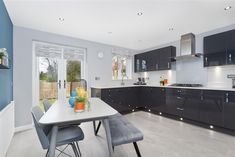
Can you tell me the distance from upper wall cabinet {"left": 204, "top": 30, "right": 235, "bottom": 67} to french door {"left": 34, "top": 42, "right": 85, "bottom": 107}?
12.1 feet

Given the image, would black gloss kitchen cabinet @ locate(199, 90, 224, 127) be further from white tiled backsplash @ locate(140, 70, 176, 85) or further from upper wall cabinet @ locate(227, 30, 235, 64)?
white tiled backsplash @ locate(140, 70, 176, 85)

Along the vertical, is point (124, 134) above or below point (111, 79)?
below

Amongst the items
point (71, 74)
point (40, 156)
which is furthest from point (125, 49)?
point (40, 156)

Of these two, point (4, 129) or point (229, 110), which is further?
point (229, 110)

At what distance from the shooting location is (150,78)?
17.3 feet

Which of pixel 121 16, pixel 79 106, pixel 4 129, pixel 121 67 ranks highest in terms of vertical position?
pixel 121 16

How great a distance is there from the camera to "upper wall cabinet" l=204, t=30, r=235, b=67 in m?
2.98

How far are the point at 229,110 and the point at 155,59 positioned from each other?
2636 millimetres

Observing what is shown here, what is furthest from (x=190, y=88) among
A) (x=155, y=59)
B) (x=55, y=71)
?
(x=55, y=71)

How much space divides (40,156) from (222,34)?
4575 mm

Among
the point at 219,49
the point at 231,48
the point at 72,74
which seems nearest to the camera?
the point at 231,48

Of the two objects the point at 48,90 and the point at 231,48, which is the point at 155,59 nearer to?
the point at 231,48

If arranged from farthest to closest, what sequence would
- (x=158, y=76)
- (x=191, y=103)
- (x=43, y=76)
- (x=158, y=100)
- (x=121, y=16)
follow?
(x=158, y=76) → (x=158, y=100) → (x=43, y=76) → (x=191, y=103) → (x=121, y=16)

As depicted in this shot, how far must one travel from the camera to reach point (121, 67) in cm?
534
